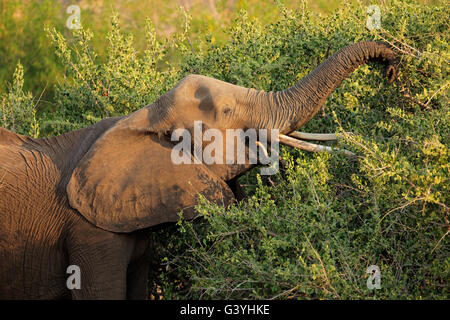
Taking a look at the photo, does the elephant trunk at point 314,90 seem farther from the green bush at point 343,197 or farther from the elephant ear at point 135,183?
the elephant ear at point 135,183

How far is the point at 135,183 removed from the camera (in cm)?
524

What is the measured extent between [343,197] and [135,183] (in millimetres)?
1385

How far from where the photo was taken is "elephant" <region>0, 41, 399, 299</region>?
519 cm

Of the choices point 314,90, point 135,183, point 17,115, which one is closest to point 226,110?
point 314,90

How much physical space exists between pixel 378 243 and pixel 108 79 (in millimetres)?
3245

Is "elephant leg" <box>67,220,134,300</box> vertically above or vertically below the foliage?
below

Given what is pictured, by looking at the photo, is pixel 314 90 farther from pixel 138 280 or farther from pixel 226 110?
pixel 138 280

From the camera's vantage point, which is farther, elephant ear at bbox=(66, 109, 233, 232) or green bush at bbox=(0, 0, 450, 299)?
elephant ear at bbox=(66, 109, 233, 232)

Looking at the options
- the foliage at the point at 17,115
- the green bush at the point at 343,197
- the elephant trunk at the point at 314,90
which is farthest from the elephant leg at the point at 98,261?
the foliage at the point at 17,115

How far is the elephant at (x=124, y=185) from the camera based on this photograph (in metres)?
5.19

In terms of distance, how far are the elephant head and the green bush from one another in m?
0.21

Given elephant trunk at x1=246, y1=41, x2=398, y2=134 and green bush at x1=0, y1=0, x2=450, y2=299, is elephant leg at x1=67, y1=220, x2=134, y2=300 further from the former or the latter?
elephant trunk at x1=246, y1=41, x2=398, y2=134

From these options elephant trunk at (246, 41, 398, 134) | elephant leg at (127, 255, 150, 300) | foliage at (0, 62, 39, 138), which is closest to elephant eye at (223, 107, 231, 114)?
elephant trunk at (246, 41, 398, 134)

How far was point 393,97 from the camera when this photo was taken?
5.79 meters
